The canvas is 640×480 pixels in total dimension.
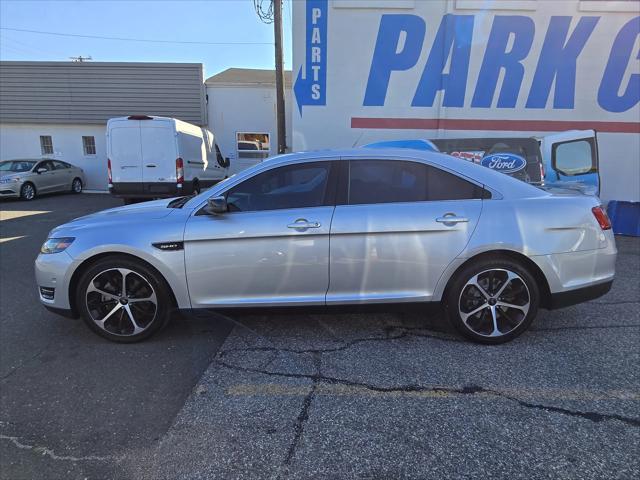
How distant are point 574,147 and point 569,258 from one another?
16.9 feet

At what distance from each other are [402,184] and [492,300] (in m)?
1.23

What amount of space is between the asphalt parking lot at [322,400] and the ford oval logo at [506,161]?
12.1 feet

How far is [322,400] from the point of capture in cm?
275

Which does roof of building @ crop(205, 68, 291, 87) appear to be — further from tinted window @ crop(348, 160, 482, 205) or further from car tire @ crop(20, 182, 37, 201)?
tinted window @ crop(348, 160, 482, 205)

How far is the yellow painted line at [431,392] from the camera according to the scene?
2766 mm

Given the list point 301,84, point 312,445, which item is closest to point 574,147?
point 301,84

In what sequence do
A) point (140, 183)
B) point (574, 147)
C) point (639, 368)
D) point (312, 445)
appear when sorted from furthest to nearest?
point (140, 183) → point (574, 147) → point (639, 368) → point (312, 445)

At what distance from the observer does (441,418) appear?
255 centimetres

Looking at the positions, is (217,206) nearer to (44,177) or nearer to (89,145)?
(44,177)

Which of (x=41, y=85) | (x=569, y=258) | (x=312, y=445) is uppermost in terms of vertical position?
(x=41, y=85)

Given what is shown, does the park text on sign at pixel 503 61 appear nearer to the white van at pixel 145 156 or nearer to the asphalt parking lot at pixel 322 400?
the white van at pixel 145 156

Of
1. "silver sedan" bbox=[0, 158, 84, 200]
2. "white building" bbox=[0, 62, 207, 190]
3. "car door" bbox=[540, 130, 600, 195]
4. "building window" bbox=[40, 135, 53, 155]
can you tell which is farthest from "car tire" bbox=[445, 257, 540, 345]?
"building window" bbox=[40, 135, 53, 155]

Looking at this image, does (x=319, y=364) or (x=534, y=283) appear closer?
(x=319, y=364)

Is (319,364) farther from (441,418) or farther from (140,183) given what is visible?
(140,183)
